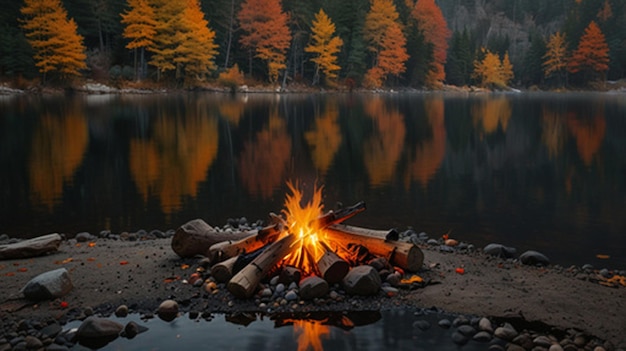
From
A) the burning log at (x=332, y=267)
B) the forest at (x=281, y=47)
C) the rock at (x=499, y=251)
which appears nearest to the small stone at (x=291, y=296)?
the burning log at (x=332, y=267)

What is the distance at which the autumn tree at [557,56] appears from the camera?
305ft

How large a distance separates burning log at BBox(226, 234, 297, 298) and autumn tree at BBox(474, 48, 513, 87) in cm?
9051

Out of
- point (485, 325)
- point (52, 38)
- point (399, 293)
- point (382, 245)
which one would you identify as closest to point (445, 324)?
point (485, 325)

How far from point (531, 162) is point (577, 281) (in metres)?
12.5

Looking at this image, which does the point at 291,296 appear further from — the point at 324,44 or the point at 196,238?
the point at 324,44

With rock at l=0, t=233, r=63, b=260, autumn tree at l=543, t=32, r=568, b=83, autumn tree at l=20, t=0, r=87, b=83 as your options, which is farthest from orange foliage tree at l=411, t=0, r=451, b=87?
rock at l=0, t=233, r=63, b=260

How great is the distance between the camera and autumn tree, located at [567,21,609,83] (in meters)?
89.2

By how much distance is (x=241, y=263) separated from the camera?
6.72m

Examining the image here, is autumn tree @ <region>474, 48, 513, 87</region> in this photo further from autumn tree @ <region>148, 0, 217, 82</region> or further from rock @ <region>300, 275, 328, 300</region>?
rock @ <region>300, 275, 328, 300</region>

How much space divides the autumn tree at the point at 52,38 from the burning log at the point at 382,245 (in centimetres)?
4681

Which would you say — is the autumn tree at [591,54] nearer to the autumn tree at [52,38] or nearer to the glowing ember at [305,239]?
the autumn tree at [52,38]

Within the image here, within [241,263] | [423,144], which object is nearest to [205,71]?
[423,144]

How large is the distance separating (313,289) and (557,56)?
98832 mm

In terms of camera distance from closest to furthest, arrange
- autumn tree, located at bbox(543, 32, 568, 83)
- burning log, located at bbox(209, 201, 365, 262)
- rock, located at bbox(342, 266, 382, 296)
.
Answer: rock, located at bbox(342, 266, 382, 296) < burning log, located at bbox(209, 201, 365, 262) < autumn tree, located at bbox(543, 32, 568, 83)
